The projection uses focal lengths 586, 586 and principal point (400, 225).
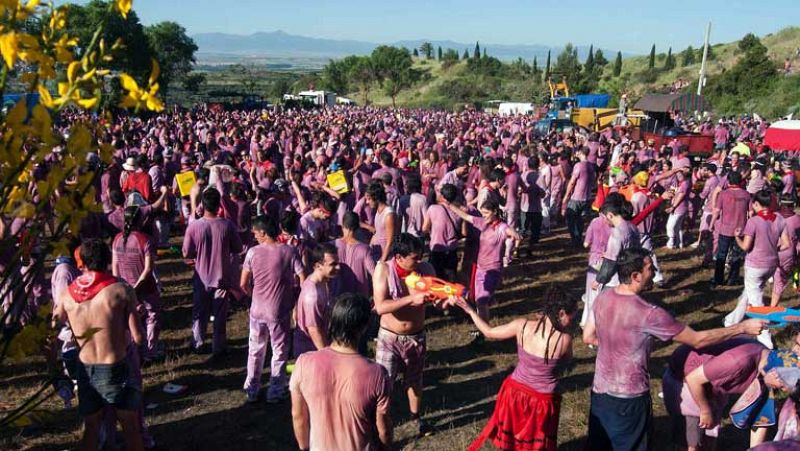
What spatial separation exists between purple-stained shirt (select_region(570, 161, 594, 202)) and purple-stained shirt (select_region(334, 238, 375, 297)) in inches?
239

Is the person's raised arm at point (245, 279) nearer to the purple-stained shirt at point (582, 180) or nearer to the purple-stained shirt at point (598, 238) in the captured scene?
the purple-stained shirt at point (598, 238)

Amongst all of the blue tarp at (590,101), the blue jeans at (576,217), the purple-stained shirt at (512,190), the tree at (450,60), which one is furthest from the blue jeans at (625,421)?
the tree at (450,60)

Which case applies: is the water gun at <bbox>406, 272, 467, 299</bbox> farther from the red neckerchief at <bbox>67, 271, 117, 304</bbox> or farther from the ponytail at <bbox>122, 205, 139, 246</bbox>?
the ponytail at <bbox>122, 205, 139, 246</bbox>

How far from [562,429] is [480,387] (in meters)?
0.98

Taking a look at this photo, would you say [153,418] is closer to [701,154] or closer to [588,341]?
[588,341]

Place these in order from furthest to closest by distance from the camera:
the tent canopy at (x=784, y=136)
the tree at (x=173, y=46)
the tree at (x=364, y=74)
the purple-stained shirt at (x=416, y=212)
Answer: the tree at (x=364, y=74)
the tree at (x=173, y=46)
the tent canopy at (x=784, y=136)
the purple-stained shirt at (x=416, y=212)

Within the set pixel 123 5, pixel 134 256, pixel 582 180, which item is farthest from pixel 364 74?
pixel 123 5

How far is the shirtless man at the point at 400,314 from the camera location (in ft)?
14.6

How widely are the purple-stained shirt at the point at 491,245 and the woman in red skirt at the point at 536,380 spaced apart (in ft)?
7.81

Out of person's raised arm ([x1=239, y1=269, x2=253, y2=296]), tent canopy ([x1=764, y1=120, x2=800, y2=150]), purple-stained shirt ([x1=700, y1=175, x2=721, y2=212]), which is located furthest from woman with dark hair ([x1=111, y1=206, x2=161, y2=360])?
tent canopy ([x1=764, y1=120, x2=800, y2=150])

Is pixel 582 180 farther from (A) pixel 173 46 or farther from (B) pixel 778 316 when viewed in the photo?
(A) pixel 173 46

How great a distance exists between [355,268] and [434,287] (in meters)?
1.44

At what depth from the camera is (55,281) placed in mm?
4809

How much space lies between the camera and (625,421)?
380 cm
